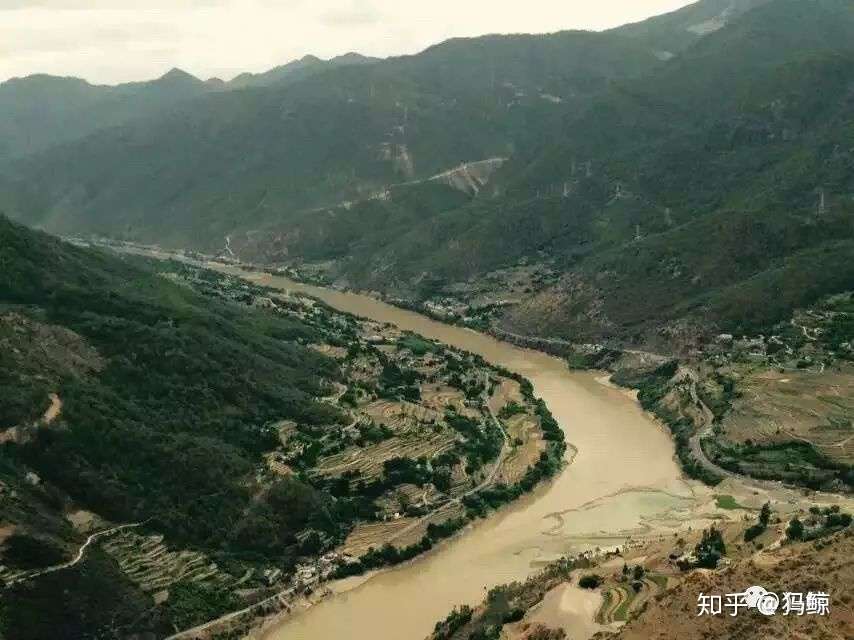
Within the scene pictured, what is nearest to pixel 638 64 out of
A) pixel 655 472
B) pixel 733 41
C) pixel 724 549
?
pixel 733 41

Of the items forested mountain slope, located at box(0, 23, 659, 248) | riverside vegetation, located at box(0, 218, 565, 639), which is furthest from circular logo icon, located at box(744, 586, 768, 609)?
forested mountain slope, located at box(0, 23, 659, 248)

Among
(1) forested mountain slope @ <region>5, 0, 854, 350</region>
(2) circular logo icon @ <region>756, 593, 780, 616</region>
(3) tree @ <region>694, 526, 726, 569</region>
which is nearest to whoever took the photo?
(2) circular logo icon @ <region>756, 593, 780, 616</region>

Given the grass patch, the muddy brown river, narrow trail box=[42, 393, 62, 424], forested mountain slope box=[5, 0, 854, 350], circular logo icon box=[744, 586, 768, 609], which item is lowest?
the grass patch

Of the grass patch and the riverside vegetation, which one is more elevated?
the riverside vegetation

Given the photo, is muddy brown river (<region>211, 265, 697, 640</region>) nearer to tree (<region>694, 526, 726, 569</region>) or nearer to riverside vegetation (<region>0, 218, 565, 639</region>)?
riverside vegetation (<region>0, 218, 565, 639</region>)

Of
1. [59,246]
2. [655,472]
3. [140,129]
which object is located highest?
[140,129]

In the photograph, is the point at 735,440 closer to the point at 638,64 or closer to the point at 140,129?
the point at 638,64
